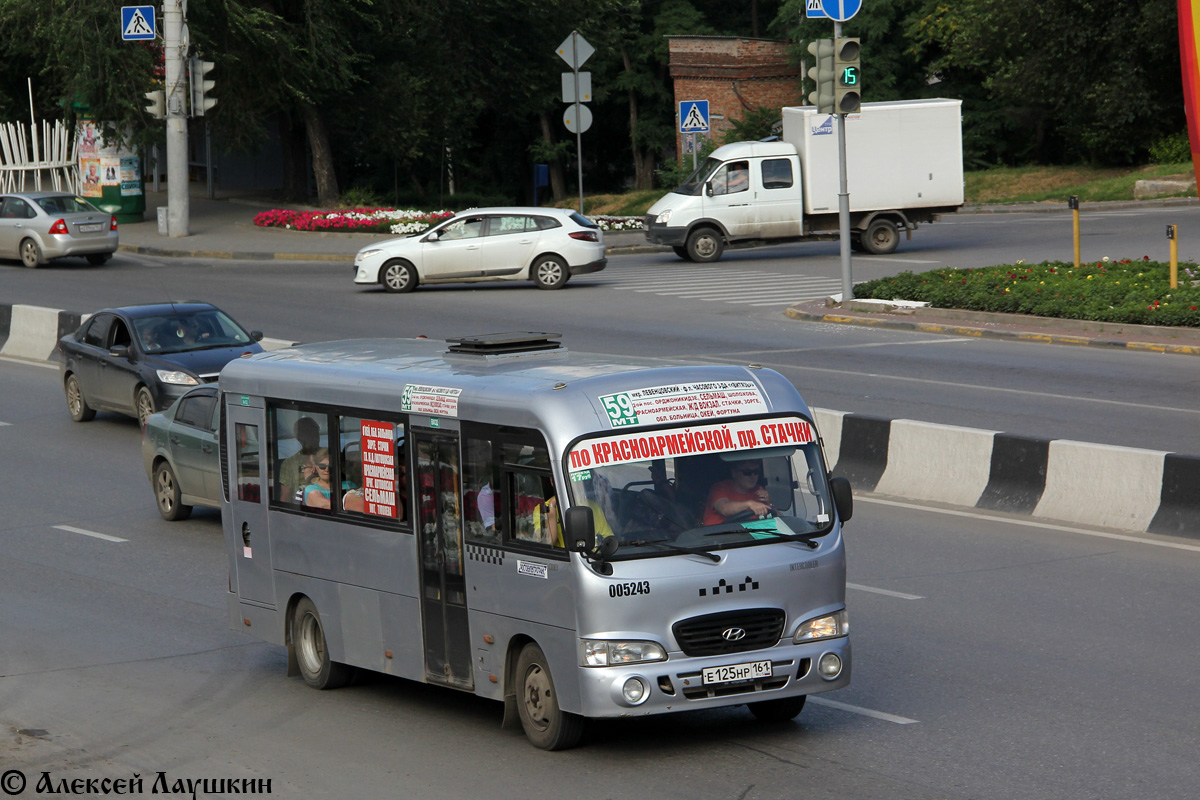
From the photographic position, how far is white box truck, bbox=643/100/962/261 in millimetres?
33219

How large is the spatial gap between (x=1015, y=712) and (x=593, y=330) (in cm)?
1630

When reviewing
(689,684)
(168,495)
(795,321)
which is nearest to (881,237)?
(795,321)

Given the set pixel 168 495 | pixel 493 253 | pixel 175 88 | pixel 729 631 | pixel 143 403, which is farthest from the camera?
pixel 175 88

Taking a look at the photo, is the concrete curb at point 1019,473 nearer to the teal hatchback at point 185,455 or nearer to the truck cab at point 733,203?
the teal hatchback at point 185,455

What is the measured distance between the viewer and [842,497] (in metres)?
8.01

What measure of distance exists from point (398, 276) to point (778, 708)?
73.7ft

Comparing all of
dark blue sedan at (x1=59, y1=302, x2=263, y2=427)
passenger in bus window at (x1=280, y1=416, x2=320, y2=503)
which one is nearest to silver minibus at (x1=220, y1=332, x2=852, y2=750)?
passenger in bus window at (x1=280, y1=416, x2=320, y2=503)

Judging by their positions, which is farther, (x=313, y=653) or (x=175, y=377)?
(x=175, y=377)

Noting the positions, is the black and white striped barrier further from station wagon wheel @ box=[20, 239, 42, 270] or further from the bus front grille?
station wagon wheel @ box=[20, 239, 42, 270]

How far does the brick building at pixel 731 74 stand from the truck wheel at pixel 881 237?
19373mm

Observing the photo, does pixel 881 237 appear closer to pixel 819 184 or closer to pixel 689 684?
pixel 819 184

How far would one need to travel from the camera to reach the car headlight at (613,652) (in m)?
7.33

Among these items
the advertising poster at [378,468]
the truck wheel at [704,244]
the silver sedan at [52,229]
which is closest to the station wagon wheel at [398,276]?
the truck wheel at [704,244]

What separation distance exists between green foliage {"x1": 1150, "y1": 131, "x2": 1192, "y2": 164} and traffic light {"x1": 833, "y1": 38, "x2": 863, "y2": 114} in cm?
2499
